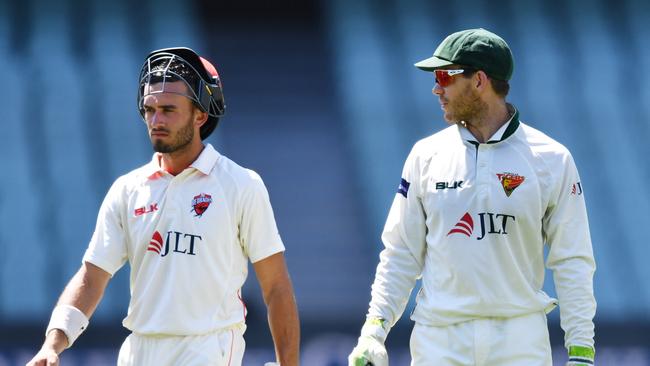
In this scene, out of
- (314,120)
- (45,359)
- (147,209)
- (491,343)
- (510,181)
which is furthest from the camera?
(314,120)

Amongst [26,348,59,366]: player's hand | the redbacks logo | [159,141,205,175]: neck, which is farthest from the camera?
[159,141,205,175]: neck

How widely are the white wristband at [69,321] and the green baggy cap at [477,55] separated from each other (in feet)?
5.10

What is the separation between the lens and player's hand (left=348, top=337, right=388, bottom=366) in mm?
4383

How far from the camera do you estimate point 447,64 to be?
4570mm

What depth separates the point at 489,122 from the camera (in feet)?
15.1

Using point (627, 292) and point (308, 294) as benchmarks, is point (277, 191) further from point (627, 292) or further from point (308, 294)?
point (627, 292)

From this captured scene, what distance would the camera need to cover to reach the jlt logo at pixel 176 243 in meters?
4.47

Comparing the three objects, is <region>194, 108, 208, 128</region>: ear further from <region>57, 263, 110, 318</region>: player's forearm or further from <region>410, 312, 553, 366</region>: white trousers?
<region>410, 312, 553, 366</region>: white trousers

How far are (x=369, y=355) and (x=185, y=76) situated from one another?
1241mm

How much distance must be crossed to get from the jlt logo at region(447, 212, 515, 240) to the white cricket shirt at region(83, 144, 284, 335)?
2.27 feet

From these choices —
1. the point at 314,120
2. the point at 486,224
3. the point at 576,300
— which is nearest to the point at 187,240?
the point at 486,224

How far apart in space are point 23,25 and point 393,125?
350 centimetres

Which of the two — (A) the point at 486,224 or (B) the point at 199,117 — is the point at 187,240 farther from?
(A) the point at 486,224

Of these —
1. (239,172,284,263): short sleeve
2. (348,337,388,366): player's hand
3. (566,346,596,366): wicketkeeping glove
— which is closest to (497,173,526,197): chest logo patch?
(566,346,596,366): wicketkeeping glove
